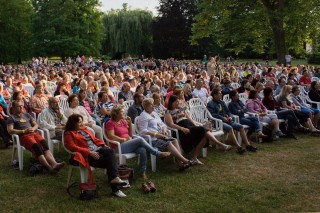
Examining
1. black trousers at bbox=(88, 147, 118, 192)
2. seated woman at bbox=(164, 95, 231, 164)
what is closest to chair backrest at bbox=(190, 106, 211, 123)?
seated woman at bbox=(164, 95, 231, 164)

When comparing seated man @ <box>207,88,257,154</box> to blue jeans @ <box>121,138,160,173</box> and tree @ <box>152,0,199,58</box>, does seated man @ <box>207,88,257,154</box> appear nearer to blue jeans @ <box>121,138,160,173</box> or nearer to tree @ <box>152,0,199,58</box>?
blue jeans @ <box>121,138,160,173</box>

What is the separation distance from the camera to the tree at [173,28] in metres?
41.1

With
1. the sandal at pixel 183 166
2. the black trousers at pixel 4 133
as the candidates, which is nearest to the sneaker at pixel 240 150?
the sandal at pixel 183 166

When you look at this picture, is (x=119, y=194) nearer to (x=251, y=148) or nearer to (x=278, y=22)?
(x=251, y=148)

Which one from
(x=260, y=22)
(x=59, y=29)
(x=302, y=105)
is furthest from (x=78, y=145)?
(x=59, y=29)

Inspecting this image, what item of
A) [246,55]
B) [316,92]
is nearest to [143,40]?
[246,55]

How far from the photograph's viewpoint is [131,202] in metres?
4.39

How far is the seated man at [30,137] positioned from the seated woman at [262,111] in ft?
13.5

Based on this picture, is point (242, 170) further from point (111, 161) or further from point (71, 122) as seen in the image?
point (71, 122)

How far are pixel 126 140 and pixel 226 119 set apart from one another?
7.25 feet

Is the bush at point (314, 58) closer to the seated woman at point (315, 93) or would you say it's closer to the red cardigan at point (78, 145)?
the seated woman at point (315, 93)

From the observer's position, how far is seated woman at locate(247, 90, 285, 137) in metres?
7.55

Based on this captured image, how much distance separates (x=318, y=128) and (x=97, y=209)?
5.99 m

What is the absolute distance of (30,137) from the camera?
18.3 ft
